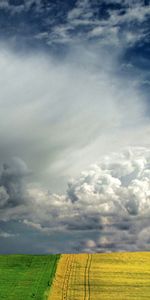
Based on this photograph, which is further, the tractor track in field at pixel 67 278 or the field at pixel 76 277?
the field at pixel 76 277

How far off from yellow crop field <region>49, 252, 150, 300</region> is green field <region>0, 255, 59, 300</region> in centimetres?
205

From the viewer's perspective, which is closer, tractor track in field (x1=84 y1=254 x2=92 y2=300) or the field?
tractor track in field (x1=84 y1=254 x2=92 y2=300)

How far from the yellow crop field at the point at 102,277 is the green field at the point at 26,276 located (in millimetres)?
2054

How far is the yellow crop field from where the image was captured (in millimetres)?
79100

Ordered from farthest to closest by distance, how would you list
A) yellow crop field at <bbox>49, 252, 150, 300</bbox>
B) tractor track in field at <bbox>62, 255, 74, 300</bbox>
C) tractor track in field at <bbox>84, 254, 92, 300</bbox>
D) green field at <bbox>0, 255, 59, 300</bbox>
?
green field at <bbox>0, 255, 59, 300</bbox>
yellow crop field at <bbox>49, 252, 150, 300</bbox>
tractor track in field at <bbox>62, 255, 74, 300</bbox>
tractor track in field at <bbox>84, 254, 92, 300</bbox>

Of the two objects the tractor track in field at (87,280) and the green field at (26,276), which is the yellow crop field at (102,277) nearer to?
the tractor track in field at (87,280)

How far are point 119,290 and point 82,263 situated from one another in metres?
24.8

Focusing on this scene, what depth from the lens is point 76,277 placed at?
91438 mm

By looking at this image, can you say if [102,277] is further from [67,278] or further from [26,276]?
[26,276]

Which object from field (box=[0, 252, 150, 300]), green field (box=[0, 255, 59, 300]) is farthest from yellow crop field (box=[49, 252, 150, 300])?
green field (box=[0, 255, 59, 300])

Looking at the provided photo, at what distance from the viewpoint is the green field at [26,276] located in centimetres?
7981

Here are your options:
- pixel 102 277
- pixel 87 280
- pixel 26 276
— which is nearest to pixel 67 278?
pixel 87 280

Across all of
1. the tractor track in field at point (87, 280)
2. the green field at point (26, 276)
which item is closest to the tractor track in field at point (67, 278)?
the green field at point (26, 276)

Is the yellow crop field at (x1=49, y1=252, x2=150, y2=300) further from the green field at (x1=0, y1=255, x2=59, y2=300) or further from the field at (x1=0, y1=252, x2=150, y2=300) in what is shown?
the green field at (x1=0, y1=255, x2=59, y2=300)
